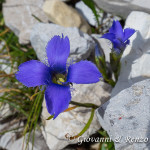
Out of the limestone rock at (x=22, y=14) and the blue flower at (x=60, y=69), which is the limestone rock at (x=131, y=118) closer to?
the blue flower at (x=60, y=69)

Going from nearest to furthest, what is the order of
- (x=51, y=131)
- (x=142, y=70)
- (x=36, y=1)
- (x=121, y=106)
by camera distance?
(x=121, y=106), (x=142, y=70), (x=51, y=131), (x=36, y=1)

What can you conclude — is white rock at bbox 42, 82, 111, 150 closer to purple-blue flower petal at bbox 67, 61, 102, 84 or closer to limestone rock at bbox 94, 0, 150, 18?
purple-blue flower petal at bbox 67, 61, 102, 84

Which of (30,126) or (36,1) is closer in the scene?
(30,126)

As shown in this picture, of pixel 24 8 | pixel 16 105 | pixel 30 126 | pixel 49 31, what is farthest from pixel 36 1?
pixel 30 126

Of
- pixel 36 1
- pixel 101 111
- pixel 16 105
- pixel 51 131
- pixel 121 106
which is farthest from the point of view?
pixel 36 1

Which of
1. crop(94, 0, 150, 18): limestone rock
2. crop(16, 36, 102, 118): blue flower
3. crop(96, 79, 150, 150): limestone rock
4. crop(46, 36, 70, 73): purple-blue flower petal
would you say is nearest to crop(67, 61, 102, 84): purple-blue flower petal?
crop(16, 36, 102, 118): blue flower

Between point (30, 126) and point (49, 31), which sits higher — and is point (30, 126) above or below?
below

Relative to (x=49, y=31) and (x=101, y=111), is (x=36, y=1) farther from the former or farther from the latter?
(x=101, y=111)
